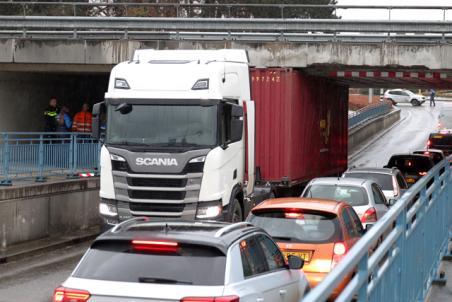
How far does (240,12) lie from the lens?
67375 mm

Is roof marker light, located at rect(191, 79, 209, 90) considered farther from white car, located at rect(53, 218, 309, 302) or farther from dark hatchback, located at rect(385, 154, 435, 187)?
dark hatchback, located at rect(385, 154, 435, 187)

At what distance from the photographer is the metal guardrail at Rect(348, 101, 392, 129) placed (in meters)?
54.6

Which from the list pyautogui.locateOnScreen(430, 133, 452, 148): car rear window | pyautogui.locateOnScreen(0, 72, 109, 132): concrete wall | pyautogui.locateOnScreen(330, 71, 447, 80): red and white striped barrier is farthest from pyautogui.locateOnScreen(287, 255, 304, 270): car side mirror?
pyautogui.locateOnScreen(430, 133, 452, 148): car rear window

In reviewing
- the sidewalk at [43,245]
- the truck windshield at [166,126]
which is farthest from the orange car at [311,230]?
the sidewalk at [43,245]

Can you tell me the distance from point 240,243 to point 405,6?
21.9 m

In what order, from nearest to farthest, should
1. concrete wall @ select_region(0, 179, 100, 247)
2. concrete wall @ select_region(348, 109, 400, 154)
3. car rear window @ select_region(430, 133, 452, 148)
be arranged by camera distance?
concrete wall @ select_region(0, 179, 100, 247), car rear window @ select_region(430, 133, 452, 148), concrete wall @ select_region(348, 109, 400, 154)

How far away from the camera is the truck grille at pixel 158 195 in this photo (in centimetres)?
1512

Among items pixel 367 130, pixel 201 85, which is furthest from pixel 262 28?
pixel 367 130

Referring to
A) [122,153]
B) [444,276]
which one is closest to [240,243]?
[444,276]

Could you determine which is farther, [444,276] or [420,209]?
[444,276]

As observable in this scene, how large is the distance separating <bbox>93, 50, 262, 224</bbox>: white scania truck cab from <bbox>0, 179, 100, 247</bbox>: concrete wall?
331 cm

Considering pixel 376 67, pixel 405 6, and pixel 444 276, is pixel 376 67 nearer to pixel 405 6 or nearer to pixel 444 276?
pixel 405 6

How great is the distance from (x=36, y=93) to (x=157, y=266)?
24.7 m

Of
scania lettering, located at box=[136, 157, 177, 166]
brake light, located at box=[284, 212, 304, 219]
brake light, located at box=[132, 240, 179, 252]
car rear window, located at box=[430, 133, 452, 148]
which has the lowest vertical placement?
car rear window, located at box=[430, 133, 452, 148]
